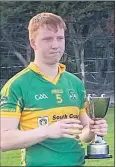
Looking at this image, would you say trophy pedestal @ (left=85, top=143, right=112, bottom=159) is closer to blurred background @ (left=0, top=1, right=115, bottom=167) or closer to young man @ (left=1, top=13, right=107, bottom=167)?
young man @ (left=1, top=13, right=107, bottom=167)

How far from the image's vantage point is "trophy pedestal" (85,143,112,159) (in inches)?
46.2

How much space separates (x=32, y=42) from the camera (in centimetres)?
111

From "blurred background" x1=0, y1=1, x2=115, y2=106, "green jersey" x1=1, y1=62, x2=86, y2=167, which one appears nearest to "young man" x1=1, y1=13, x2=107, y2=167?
"green jersey" x1=1, y1=62, x2=86, y2=167

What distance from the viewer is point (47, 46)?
1103 millimetres

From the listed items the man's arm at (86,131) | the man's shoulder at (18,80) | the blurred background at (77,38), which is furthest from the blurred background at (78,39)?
the man's shoulder at (18,80)

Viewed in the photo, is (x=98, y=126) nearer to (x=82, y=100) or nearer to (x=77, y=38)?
(x=82, y=100)

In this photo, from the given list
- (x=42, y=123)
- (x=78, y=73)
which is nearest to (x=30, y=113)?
(x=42, y=123)

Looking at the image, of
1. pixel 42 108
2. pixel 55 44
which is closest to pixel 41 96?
pixel 42 108

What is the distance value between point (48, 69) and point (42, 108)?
10 cm

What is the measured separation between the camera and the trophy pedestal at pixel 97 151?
117 centimetres

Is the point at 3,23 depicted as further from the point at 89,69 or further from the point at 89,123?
the point at 89,123

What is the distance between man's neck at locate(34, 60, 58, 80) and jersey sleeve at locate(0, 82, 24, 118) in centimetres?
9

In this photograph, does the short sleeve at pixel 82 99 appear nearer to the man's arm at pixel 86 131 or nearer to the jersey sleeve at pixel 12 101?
the man's arm at pixel 86 131

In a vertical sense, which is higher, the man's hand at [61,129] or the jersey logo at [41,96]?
the jersey logo at [41,96]
